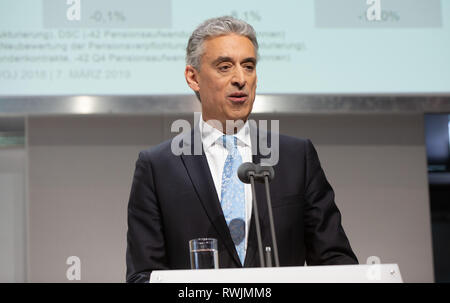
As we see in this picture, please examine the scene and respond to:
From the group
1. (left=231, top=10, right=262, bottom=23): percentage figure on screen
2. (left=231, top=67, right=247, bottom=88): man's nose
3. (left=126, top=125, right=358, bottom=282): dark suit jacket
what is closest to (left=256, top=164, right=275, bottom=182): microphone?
(left=126, top=125, right=358, bottom=282): dark suit jacket

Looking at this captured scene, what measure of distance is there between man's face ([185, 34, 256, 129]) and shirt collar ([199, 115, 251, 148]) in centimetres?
5

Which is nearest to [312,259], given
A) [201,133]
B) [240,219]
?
[240,219]

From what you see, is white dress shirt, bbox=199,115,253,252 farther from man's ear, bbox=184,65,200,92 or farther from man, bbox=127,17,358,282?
man's ear, bbox=184,65,200,92

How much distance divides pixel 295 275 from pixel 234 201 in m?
0.69

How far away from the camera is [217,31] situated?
1.80 metres

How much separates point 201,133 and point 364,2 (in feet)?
4.55

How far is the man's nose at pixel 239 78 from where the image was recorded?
1766mm

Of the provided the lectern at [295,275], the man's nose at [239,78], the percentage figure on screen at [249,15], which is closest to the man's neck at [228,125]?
the man's nose at [239,78]

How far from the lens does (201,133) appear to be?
6.18ft

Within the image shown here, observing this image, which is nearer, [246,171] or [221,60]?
[246,171]

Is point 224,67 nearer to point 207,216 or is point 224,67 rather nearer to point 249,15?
point 207,216

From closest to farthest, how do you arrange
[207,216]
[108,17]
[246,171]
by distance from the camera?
[246,171], [207,216], [108,17]

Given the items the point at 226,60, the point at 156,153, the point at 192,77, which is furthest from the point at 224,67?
the point at 156,153

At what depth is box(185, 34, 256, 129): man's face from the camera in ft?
5.82
